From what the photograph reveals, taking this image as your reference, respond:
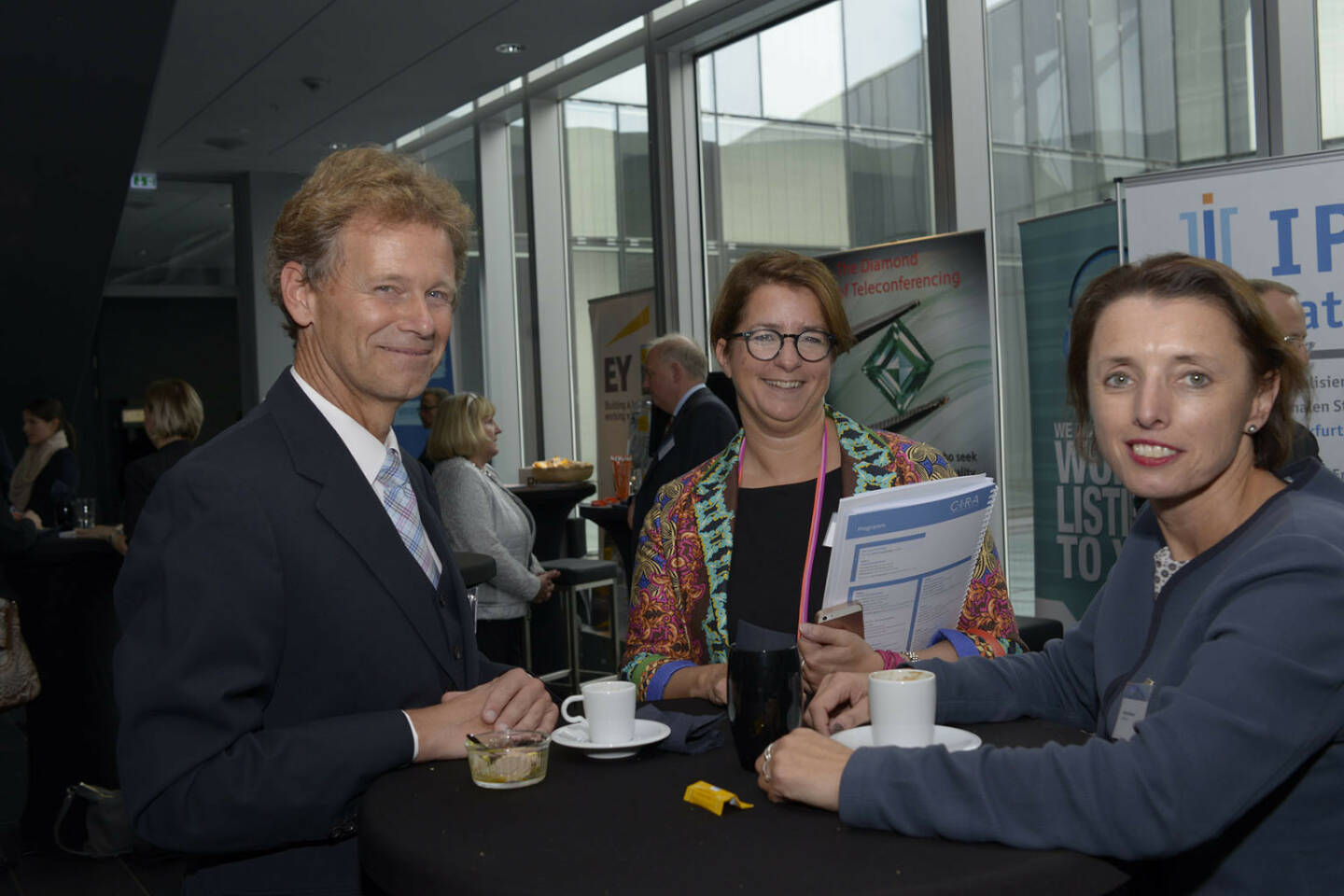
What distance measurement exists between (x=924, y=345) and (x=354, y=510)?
417cm

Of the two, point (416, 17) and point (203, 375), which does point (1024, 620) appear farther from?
point (203, 375)

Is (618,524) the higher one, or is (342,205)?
(342,205)

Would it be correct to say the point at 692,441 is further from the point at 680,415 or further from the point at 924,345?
the point at 924,345

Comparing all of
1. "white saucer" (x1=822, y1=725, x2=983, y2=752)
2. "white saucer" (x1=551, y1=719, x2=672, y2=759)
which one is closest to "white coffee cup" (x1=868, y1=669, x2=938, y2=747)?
"white saucer" (x1=822, y1=725, x2=983, y2=752)

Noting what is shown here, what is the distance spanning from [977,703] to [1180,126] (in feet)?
12.5

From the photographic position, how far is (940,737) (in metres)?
1.33

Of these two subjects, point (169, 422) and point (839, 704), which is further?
point (169, 422)

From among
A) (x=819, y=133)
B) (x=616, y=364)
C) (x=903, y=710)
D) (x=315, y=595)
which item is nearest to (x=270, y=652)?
(x=315, y=595)

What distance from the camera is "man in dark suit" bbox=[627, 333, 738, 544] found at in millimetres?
4926

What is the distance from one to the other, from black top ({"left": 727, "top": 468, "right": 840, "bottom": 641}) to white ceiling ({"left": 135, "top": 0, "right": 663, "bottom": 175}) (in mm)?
5065

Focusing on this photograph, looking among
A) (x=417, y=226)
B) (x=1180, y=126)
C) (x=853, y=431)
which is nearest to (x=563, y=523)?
(x=1180, y=126)

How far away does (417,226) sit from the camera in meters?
1.49

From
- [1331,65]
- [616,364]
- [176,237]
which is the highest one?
[176,237]

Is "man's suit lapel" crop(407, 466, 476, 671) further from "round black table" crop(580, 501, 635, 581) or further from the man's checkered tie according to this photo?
"round black table" crop(580, 501, 635, 581)
